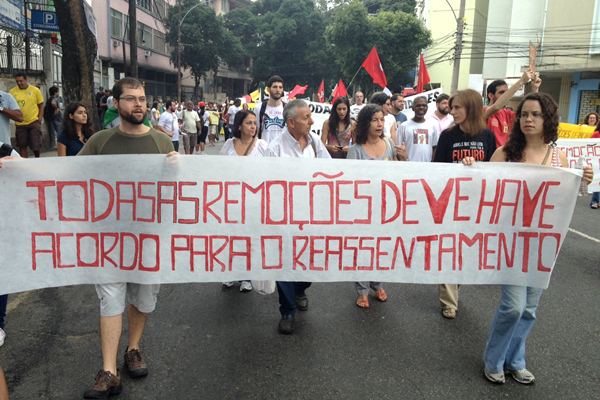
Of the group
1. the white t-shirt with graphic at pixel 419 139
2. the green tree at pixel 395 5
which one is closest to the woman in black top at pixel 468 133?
the white t-shirt with graphic at pixel 419 139

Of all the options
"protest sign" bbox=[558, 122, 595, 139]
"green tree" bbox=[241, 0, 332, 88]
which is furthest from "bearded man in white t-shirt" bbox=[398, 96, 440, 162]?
"green tree" bbox=[241, 0, 332, 88]

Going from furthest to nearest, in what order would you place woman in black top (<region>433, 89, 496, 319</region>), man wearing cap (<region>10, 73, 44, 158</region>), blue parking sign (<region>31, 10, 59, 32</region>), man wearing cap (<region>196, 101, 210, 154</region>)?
man wearing cap (<region>196, 101, 210, 154</region>)
blue parking sign (<region>31, 10, 59, 32</region>)
man wearing cap (<region>10, 73, 44, 158</region>)
woman in black top (<region>433, 89, 496, 319</region>)

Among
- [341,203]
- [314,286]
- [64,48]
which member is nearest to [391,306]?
[314,286]

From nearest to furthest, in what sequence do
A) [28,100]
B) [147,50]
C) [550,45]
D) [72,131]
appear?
[72,131], [28,100], [550,45], [147,50]

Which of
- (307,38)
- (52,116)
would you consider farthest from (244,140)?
(307,38)

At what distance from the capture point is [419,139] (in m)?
5.75

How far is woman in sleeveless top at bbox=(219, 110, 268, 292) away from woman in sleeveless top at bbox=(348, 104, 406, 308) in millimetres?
914

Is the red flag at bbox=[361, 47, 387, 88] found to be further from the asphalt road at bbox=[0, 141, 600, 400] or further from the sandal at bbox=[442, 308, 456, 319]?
the sandal at bbox=[442, 308, 456, 319]

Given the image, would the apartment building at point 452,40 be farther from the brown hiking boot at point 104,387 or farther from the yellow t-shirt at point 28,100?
the brown hiking boot at point 104,387

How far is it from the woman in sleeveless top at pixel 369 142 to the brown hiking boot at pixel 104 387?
215 cm

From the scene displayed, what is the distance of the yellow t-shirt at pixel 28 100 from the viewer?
30.8 ft

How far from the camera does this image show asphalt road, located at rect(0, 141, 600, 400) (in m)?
3.14

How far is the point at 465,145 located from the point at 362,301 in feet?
5.02

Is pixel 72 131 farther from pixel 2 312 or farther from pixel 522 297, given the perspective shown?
pixel 522 297
